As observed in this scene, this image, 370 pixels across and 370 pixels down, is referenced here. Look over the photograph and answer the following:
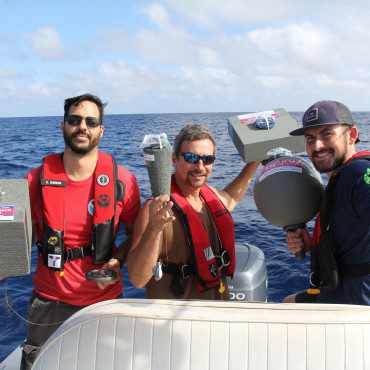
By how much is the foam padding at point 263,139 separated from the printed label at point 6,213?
159cm

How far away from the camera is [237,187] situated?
335 cm

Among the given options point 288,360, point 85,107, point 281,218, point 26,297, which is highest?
point 85,107

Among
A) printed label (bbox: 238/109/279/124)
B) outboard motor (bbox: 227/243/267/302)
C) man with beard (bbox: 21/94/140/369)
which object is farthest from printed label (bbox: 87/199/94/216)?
outboard motor (bbox: 227/243/267/302)

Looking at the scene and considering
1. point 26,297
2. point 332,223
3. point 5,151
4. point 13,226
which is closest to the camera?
point 13,226

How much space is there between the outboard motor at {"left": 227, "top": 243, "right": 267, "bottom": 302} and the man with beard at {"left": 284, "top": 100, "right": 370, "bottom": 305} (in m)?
1.77

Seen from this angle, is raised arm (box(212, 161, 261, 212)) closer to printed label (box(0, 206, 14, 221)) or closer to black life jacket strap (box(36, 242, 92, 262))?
black life jacket strap (box(36, 242, 92, 262))

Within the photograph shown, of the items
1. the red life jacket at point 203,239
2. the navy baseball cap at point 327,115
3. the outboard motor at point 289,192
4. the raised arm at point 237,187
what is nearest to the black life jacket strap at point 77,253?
the red life jacket at point 203,239

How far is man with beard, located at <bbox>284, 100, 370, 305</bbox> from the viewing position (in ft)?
7.13

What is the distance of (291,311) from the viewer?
6.14 ft

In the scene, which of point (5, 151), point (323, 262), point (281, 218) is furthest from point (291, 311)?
point (5, 151)

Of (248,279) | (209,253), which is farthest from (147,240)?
(248,279)

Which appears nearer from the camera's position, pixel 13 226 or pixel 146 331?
pixel 146 331

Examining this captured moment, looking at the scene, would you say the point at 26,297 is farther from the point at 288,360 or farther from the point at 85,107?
the point at 288,360

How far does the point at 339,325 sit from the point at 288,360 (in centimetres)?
27
